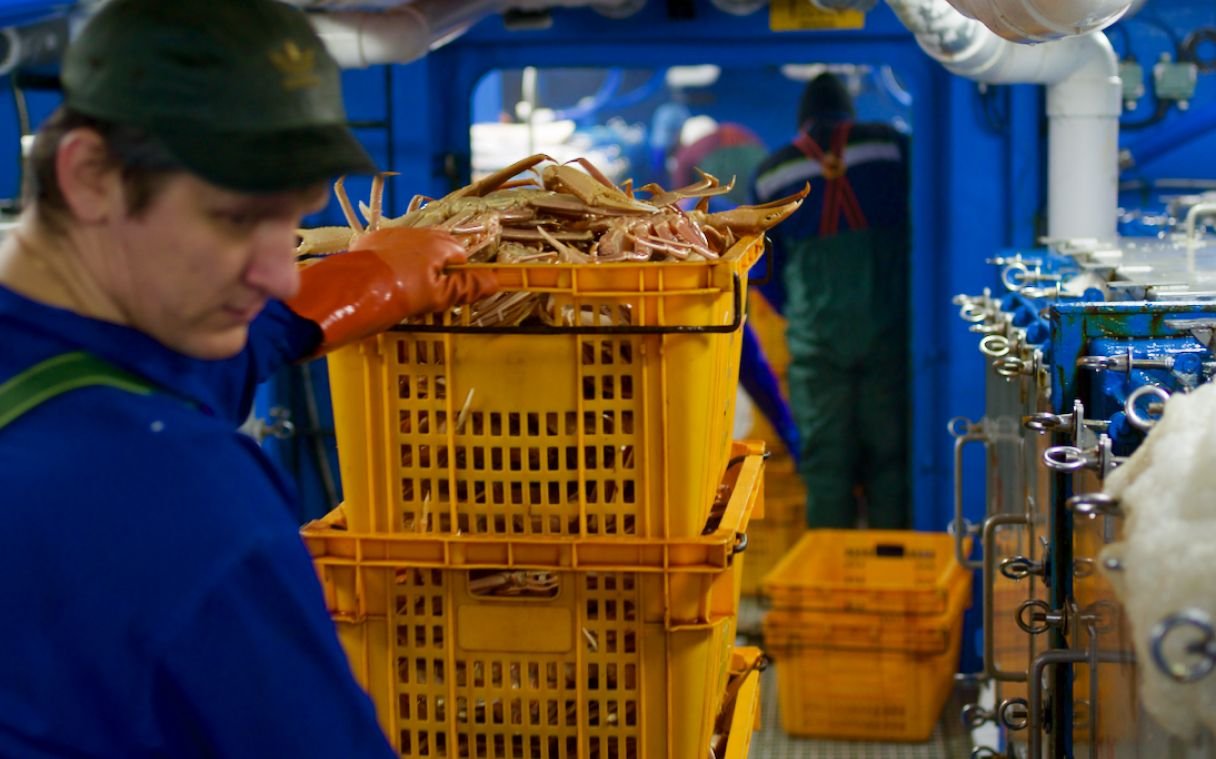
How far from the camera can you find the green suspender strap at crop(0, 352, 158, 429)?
55.1 inches

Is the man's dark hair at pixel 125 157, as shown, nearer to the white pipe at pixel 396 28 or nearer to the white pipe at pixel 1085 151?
the white pipe at pixel 396 28

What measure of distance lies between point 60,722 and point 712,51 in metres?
4.72

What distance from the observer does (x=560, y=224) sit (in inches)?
93.2

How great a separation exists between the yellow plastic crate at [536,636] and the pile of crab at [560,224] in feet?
1.26

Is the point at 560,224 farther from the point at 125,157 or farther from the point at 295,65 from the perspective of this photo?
the point at 125,157

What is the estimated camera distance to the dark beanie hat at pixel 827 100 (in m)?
6.42

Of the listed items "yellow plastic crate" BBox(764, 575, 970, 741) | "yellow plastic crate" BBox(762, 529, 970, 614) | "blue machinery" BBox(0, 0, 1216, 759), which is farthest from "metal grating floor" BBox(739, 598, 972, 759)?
"yellow plastic crate" BBox(762, 529, 970, 614)

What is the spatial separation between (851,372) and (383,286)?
432 cm

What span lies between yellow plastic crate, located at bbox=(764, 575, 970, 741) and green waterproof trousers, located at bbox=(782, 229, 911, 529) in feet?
4.28

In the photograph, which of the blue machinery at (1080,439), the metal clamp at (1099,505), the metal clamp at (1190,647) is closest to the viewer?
the metal clamp at (1190,647)

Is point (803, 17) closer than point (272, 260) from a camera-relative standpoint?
No

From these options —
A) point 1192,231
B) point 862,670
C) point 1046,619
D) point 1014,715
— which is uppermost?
point 1192,231

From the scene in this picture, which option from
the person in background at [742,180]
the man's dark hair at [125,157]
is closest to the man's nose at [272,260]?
the man's dark hair at [125,157]

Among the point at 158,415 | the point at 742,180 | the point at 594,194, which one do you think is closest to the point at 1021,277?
the point at 594,194
